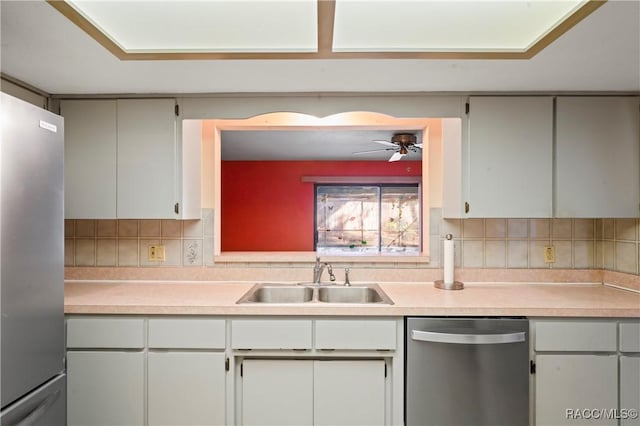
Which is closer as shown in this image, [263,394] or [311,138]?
[263,394]

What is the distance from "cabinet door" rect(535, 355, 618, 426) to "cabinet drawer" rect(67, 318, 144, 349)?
1873 millimetres

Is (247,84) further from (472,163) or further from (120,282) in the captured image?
(120,282)

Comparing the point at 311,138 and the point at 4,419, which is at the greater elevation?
the point at 311,138

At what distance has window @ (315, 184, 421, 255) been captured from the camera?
6.12 meters

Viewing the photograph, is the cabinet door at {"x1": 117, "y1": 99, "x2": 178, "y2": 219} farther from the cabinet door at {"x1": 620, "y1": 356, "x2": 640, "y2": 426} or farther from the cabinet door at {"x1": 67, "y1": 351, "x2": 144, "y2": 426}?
the cabinet door at {"x1": 620, "y1": 356, "x2": 640, "y2": 426}

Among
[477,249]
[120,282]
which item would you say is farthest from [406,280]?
[120,282]

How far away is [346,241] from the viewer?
20.8ft

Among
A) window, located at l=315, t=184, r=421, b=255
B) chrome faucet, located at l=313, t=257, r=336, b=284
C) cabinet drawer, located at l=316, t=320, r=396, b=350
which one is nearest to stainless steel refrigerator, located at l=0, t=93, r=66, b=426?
cabinet drawer, located at l=316, t=320, r=396, b=350

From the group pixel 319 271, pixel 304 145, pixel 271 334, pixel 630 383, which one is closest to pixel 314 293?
pixel 319 271

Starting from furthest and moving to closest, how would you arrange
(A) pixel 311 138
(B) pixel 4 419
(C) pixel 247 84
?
(A) pixel 311 138
(C) pixel 247 84
(B) pixel 4 419

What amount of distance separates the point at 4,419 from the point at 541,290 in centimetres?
249

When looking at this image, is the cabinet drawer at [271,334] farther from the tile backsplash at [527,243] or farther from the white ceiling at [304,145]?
the white ceiling at [304,145]

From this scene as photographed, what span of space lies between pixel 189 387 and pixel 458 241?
1719 millimetres

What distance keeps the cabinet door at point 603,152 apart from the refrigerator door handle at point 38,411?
2605 millimetres
